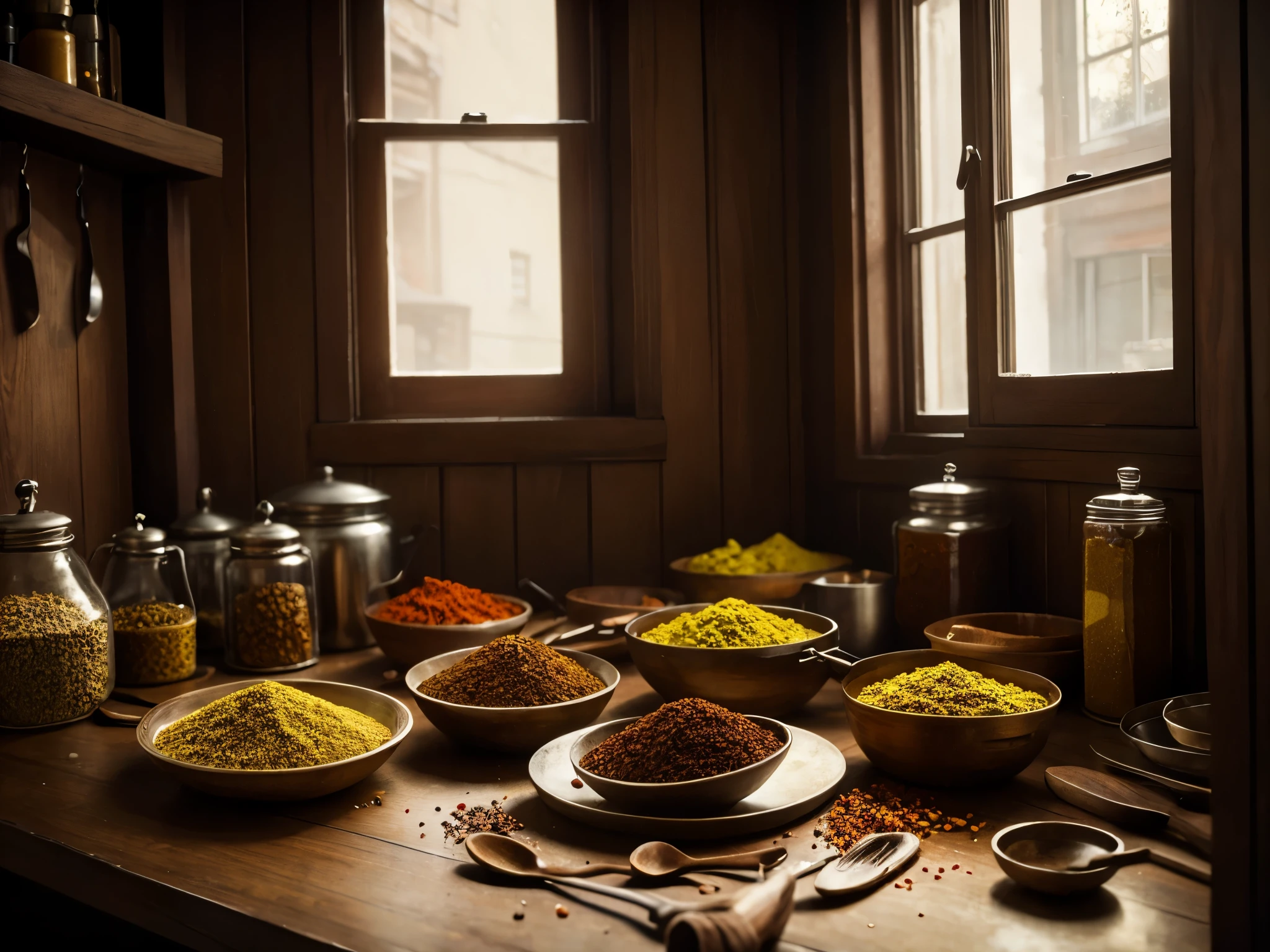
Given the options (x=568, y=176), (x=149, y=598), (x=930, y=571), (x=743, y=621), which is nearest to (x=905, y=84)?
(x=568, y=176)

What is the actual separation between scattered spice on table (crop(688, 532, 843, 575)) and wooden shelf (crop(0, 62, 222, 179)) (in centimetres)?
122

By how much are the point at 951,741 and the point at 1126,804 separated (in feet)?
0.59

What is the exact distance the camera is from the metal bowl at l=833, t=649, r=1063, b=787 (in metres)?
1.07

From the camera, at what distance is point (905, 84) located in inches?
79.9

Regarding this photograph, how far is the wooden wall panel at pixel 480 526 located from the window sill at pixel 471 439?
4 cm

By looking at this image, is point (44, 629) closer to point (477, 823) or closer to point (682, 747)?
point (477, 823)

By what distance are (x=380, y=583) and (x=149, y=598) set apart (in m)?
0.40

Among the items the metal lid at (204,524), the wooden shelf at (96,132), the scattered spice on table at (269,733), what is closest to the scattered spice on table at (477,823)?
the scattered spice on table at (269,733)

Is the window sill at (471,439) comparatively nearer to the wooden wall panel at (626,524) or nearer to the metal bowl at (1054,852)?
the wooden wall panel at (626,524)

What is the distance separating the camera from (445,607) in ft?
5.67

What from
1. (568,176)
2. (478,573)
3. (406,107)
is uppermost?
(406,107)

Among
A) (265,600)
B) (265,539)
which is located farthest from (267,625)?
(265,539)

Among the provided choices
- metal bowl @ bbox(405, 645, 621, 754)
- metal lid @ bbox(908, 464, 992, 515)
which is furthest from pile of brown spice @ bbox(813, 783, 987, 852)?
metal lid @ bbox(908, 464, 992, 515)

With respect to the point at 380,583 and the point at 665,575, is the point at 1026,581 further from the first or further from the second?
the point at 380,583
